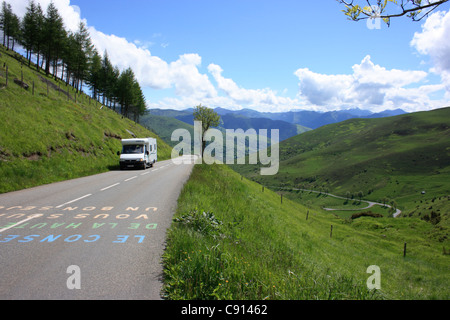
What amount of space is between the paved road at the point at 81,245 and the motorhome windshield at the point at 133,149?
46.0ft

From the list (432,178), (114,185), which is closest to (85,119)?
(114,185)

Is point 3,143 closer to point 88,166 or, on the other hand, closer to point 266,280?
point 88,166

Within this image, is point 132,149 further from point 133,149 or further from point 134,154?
point 134,154

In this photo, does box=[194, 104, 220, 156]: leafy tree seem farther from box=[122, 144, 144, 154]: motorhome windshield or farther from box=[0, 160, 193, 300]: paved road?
box=[0, 160, 193, 300]: paved road

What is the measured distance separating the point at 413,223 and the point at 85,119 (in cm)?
9497

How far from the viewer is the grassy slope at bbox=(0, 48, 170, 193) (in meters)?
14.8

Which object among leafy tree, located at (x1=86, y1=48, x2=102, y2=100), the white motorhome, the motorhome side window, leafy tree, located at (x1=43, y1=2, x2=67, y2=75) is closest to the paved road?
the white motorhome

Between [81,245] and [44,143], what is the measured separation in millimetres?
16090

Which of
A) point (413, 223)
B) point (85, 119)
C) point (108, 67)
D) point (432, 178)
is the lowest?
point (413, 223)

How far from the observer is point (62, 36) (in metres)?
57.6

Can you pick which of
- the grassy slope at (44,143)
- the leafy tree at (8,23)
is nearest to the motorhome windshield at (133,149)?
the grassy slope at (44,143)

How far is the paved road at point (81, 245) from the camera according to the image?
4.27 meters

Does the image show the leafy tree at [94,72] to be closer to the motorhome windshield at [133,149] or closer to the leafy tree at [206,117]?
the leafy tree at [206,117]
